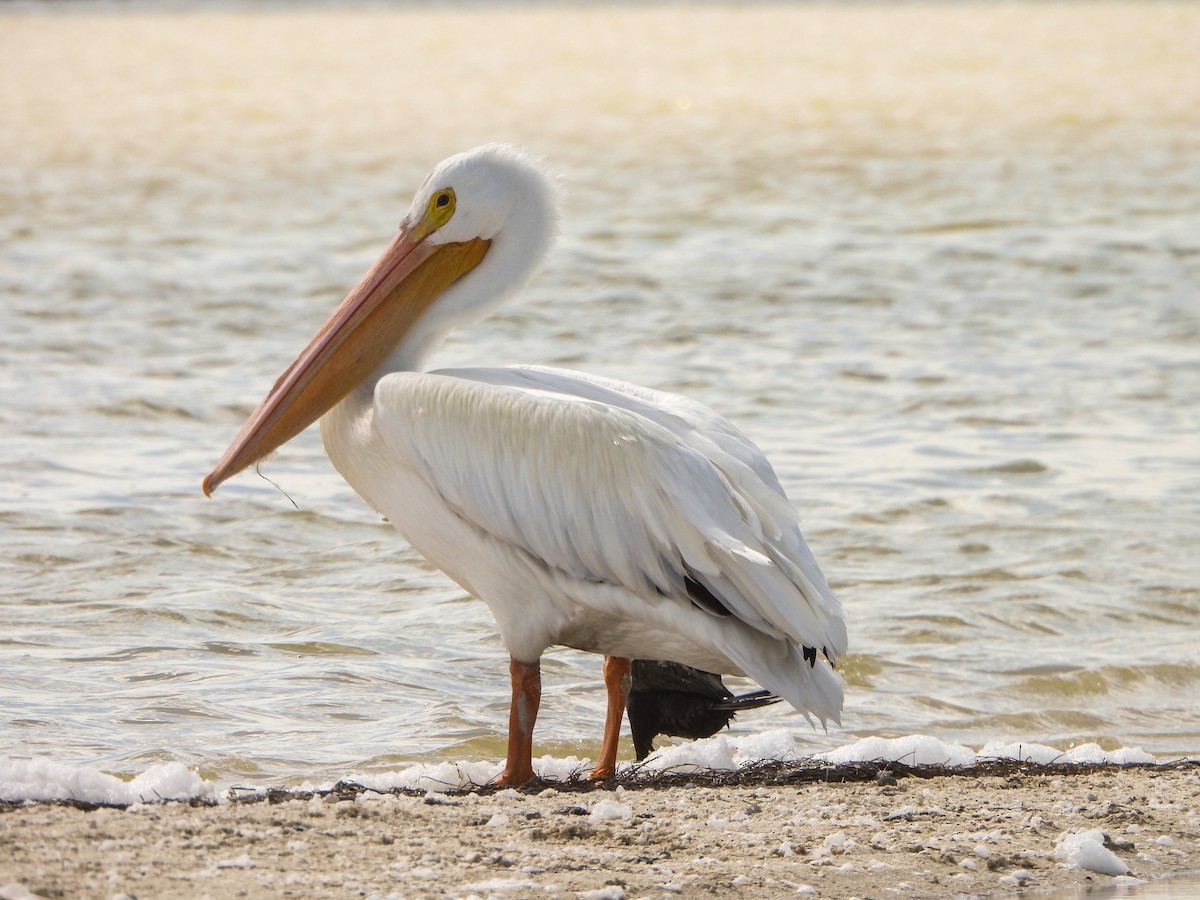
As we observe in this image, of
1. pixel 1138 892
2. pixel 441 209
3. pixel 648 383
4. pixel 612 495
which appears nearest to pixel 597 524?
pixel 612 495

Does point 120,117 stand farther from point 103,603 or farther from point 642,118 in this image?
point 103,603

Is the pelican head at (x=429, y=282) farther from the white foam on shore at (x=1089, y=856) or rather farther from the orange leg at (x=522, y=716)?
the white foam on shore at (x=1089, y=856)

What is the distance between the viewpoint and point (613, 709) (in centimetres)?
425

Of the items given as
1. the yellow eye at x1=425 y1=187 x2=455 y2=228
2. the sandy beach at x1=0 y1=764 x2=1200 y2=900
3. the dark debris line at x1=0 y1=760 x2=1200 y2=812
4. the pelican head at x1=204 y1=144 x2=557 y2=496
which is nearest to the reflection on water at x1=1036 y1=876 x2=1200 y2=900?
the sandy beach at x1=0 y1=764 x2=1200 y2=900

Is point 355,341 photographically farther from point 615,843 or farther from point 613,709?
point 615,843

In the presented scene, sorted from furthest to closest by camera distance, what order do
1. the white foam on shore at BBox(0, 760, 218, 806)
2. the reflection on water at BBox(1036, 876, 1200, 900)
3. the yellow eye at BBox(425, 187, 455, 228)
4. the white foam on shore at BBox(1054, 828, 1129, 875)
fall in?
1. the yellow eye at BBox(425, 187, 455, 228)
2. the white foam on shore at BBox(0, 760, 218, 806)
3. the white foam on shore at BBox(1054, 828, 1129, 875)
4. the reflection on water at BBox(1036, 876, 1200, 900)

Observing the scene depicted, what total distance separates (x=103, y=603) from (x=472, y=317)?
1.79 meters

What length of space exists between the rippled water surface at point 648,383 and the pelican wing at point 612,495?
86cm

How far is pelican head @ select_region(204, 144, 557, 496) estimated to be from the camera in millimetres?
4492

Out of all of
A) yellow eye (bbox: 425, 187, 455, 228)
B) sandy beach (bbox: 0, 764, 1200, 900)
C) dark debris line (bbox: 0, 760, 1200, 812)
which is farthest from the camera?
yellow eye (bbox: 425, 187, 455, 228)

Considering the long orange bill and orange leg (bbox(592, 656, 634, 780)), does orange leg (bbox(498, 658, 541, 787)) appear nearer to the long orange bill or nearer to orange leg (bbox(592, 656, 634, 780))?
orange leg (bbox(592, 656, 634, 780))

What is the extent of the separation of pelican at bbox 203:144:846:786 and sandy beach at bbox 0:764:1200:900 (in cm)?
33

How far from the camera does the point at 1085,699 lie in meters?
5.21

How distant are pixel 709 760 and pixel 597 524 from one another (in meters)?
0.78
